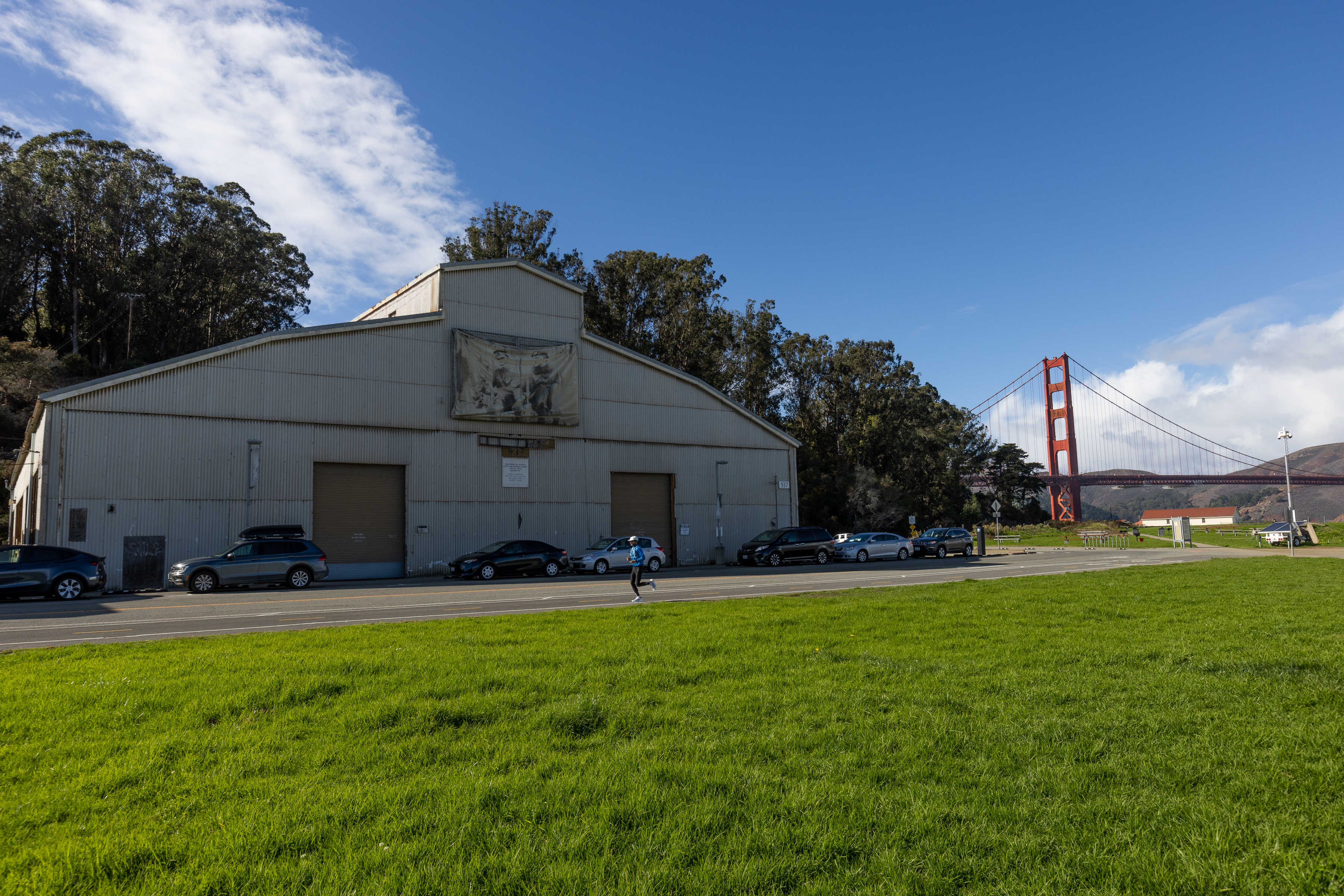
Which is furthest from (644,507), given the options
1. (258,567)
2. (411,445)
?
(258,567)

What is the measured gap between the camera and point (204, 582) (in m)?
22.8

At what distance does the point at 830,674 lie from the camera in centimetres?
747

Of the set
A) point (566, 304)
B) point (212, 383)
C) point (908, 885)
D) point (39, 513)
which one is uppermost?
point (566, 304)

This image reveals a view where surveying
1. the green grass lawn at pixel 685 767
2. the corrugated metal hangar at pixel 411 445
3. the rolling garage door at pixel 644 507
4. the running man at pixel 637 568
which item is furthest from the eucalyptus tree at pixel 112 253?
the green grass lawn at pixel 685 767

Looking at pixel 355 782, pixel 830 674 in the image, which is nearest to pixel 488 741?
pixel 355 782

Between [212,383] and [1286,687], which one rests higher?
[212,383]

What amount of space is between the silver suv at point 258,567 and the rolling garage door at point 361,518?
4.32 m

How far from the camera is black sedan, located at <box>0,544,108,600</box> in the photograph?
19609 millimetres

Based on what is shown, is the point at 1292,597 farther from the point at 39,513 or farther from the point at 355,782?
the point at 39,513

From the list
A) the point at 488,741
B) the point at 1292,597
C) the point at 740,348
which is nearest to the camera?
the point at 488,741

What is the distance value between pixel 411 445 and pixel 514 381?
4.98 meters

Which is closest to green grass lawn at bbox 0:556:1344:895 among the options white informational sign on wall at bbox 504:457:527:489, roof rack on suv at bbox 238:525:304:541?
roof rack on suv at bbox 238:525:304:541

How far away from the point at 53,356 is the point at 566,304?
118 ft

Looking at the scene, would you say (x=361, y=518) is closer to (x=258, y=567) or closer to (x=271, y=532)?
(x=271, y=532)
